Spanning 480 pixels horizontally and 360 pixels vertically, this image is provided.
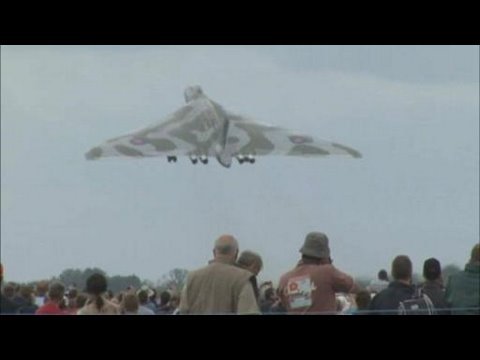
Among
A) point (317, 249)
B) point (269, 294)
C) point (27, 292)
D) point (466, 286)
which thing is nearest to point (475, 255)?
point (466, 286)

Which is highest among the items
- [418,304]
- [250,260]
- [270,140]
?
[270,140]

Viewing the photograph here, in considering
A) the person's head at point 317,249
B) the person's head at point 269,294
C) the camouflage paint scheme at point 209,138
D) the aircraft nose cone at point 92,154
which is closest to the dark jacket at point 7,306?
the person's head at point 269,294

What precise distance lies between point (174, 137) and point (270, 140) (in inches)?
124

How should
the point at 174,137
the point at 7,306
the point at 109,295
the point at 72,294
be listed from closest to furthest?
the point at 7,306 < the point at 72,294 < the point at 109,295 < the point at 174,137

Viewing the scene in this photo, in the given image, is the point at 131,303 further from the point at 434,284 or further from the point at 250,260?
the point at 434,284

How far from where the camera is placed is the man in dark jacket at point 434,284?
402 cm

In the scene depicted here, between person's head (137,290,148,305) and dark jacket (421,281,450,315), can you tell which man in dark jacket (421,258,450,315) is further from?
person's head (137,290,148,305)

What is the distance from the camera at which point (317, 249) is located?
12.8ft

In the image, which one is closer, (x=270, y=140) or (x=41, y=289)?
(x=41, y=289)

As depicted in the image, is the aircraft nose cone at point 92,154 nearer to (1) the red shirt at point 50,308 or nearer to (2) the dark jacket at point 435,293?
(1) the red shirt at point 50,308

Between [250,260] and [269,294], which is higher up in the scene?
[250,260]

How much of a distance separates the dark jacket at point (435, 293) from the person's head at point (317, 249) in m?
0.46

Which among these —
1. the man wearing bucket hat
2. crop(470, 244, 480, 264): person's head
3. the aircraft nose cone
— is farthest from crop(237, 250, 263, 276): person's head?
the aircraft nose cone
